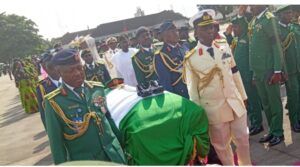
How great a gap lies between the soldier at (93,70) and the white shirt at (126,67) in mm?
859

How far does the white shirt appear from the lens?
8070mm

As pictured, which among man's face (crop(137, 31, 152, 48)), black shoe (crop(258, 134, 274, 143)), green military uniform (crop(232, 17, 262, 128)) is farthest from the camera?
man's face (crop(137, 31, 152, 48))

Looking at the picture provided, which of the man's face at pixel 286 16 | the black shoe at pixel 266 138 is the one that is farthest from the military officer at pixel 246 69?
the man's face at pixel 286 16

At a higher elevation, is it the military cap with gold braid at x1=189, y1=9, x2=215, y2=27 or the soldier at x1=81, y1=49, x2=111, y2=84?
the military cap with gold braid at x1=189, y1=9, x2=215, y2=27

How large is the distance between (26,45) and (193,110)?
6484cm

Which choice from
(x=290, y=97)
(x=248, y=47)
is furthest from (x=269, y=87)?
(x=248, y=47)

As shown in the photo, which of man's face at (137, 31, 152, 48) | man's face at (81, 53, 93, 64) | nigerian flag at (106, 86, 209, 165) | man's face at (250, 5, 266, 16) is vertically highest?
man's face at (250, 5, 266, 16)

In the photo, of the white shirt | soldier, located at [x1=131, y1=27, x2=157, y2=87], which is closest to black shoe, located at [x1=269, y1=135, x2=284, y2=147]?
soldier, located at [x1=131, y1=27, x2=157, y2=87]

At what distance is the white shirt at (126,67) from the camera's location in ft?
26.5

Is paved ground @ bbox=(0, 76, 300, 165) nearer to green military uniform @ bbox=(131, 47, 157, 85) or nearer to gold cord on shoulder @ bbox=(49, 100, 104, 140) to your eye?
green military uniform @ bbox=(131, 47, 157, 85)

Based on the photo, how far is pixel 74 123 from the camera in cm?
333

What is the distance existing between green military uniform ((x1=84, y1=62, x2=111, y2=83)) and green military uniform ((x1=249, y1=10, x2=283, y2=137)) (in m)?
2.72

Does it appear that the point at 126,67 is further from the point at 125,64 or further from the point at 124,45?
the point at 124,45

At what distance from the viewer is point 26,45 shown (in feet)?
215
